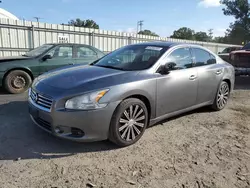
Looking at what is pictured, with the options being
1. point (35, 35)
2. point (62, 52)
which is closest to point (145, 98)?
point (62, 52)

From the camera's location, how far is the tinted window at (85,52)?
24.8 ft

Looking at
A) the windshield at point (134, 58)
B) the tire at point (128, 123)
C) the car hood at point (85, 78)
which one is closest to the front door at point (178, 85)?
the windshield at point (134, 58)

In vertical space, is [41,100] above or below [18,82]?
above

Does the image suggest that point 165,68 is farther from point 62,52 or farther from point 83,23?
point 83,23

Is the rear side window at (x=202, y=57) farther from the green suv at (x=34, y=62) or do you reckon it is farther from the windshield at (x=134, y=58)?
the green suv at (x=34, y=62)

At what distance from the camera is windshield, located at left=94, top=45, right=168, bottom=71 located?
12.6ft

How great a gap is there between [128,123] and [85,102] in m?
0.76

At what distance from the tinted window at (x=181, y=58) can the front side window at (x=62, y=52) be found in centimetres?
428

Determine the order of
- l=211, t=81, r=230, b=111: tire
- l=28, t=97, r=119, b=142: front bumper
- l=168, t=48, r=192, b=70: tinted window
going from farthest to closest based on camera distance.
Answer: l=211, t=81, r=230, b=111: tire, l=168, t=48, r=192, b=70: tinted window, l=28, t=97, r=119, b=142: front bumper

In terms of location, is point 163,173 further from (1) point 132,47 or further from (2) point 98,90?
(1) point 132,47

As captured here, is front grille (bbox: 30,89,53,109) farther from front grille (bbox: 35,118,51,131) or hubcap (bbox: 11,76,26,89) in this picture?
hubcap (bbox: 11,76,26,89)

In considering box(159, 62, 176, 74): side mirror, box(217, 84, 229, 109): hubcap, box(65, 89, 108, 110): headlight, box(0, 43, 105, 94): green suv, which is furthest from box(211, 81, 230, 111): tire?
box(0, 43, 105, 94): green suv

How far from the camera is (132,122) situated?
337cm

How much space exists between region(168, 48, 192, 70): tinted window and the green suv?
3.40 meters
